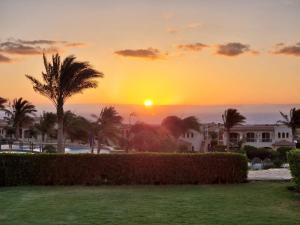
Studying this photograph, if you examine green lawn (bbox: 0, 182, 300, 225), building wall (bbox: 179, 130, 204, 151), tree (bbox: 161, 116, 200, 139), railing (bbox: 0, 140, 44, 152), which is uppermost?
tree (bbox: 161, 116, 200, 139)

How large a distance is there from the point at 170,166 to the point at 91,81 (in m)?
12.3

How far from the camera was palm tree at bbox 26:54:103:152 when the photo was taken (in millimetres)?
28078

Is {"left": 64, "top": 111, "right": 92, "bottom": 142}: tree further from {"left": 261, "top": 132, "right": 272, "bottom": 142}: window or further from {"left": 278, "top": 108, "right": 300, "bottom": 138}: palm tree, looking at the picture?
{"left": 261, "top": 132, "right": 272, "bottom": 142}: window

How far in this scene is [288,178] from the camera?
18109mm

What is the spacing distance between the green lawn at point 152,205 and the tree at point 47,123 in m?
46.5

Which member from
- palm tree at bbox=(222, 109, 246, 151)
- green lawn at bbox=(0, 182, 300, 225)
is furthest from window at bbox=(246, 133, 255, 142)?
green lawn at bbox=(0, 182, 300, 225)

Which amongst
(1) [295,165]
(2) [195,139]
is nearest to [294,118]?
(2) [195,139]

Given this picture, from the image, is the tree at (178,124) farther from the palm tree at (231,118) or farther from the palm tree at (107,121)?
the palm tree at (107,121)

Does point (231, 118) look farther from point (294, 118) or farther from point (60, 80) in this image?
point (60, 80)

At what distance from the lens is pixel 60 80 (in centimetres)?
2820

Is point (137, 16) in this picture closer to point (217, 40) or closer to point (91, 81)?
point (217, 40)

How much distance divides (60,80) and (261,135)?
198 ft

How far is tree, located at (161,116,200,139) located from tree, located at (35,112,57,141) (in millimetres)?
15416

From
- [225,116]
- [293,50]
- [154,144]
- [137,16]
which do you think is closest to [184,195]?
[137,16]
